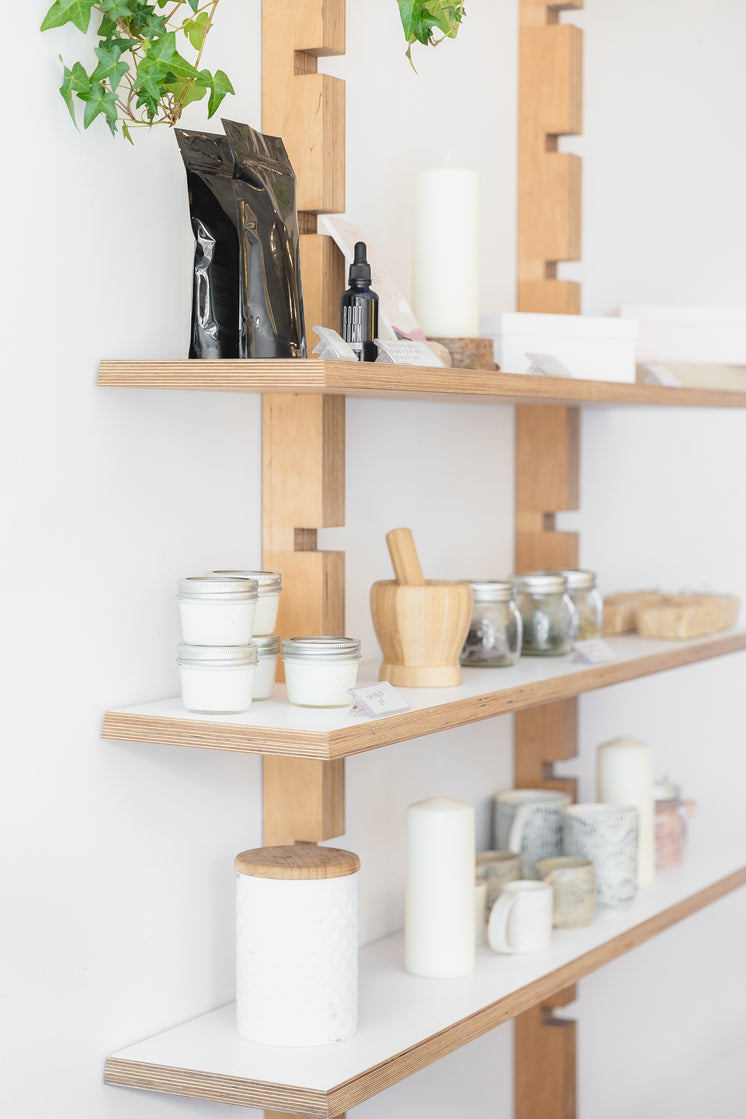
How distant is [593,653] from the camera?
1901 millimetres

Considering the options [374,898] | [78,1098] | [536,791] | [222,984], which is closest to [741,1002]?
[536,791]

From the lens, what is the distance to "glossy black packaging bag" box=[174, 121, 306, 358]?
4.56 feet

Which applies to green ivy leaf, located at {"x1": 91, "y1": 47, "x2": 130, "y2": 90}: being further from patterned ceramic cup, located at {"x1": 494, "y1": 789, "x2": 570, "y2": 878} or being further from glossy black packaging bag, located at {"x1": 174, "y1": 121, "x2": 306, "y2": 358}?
patterned ceramic cup, located at {"x1": 494, "y1": 789, "x2": 570, "y2": 878}

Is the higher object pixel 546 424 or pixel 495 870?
pixel 546 424

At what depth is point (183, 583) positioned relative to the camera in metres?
1.40

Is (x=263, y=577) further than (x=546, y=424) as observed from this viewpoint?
No

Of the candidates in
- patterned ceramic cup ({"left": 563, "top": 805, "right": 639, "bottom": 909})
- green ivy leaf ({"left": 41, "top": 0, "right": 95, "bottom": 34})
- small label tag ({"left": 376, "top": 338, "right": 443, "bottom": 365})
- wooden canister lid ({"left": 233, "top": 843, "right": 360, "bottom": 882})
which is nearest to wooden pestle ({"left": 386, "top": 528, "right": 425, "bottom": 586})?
small label tag ({"left": 376, "top": 338, "right": 443, "bottom": 365})

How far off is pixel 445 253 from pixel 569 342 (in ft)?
0.78

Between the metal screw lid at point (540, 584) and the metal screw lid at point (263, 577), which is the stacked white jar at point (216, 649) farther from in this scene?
the metal screw lid at point (540, 584)

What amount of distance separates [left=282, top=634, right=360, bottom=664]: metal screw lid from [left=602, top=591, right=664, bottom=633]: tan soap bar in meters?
0.86

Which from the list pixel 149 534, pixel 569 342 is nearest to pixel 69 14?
pixel 149 534

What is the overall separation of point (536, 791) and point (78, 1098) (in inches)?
39.0

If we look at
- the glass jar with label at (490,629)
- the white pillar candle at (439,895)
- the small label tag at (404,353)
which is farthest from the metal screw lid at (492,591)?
the small label tag at (404,353)

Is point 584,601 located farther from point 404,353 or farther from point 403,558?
point 404,353
